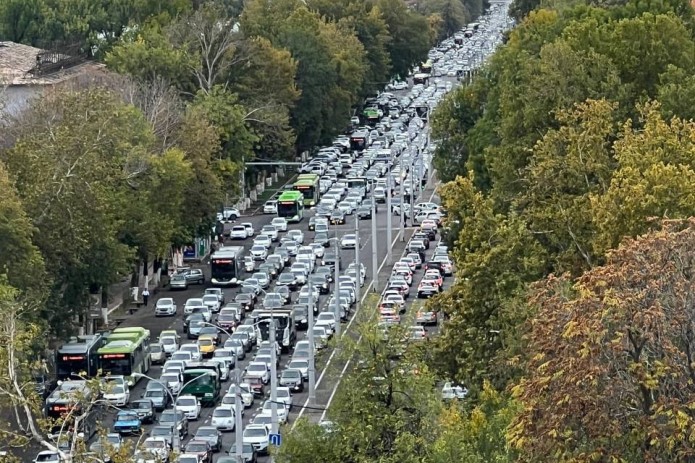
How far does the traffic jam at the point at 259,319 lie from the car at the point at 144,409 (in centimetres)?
7

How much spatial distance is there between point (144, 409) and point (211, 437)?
4.38 meters

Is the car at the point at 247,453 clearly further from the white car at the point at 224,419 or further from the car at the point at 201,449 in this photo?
the white car at the point at 224,419

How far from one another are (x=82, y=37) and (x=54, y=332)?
5695 centimetres

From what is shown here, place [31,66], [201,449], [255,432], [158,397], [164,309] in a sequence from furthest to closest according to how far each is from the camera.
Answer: [31,66]
[164,309]
[158,397]
[255,432]
[201,449]

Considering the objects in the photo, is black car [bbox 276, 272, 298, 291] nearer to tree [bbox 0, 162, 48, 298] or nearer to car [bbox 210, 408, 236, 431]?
tree [bbox 0, 162, 48, 298]

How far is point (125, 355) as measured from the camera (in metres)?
74.3

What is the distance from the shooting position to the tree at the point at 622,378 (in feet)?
114

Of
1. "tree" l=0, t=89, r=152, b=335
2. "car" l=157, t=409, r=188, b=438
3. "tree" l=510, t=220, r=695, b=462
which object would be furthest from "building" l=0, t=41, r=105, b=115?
"tree" l=510, t=220, r=695, b=462

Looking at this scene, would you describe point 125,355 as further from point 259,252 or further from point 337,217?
point 337,217

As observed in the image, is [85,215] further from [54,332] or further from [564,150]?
[564,150]

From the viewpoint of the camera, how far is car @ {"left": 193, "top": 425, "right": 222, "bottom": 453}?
6469 centimetres

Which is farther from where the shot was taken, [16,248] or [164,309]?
[164,309]

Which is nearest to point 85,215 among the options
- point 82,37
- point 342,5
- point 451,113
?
point 451,113

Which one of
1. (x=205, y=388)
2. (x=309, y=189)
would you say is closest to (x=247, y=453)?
(x=205, y=388)
